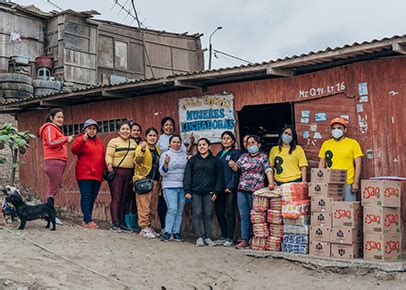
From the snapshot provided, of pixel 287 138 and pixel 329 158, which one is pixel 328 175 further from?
pixel 287 138

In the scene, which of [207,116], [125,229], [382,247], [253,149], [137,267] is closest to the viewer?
[382,247]

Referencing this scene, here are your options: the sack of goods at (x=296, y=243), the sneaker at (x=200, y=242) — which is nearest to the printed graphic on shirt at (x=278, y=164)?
the sack of goods at (x=296, y=243)

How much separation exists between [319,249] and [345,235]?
0.45 m

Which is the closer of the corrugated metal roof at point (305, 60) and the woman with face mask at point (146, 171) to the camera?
the corrugated metal roof at point (305, 60)

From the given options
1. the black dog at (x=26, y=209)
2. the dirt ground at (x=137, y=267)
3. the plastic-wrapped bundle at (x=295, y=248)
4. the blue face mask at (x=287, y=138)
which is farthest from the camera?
the blue face mask at (x=287, y=138)

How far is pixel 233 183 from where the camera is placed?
8.22m

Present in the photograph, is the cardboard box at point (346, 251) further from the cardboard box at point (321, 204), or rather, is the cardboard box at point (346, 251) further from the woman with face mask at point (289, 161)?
the woman with face mask at point (289, 161)

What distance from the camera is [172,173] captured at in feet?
27.5

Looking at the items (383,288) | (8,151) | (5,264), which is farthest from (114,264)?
(8,151)

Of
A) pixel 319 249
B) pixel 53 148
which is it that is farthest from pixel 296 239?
pixel 53 148

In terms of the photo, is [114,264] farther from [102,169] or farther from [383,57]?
[383,57]

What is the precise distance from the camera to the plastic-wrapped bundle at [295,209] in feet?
23.5

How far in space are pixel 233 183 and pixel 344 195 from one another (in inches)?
70.8

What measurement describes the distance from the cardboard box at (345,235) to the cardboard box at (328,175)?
669 millimetres
